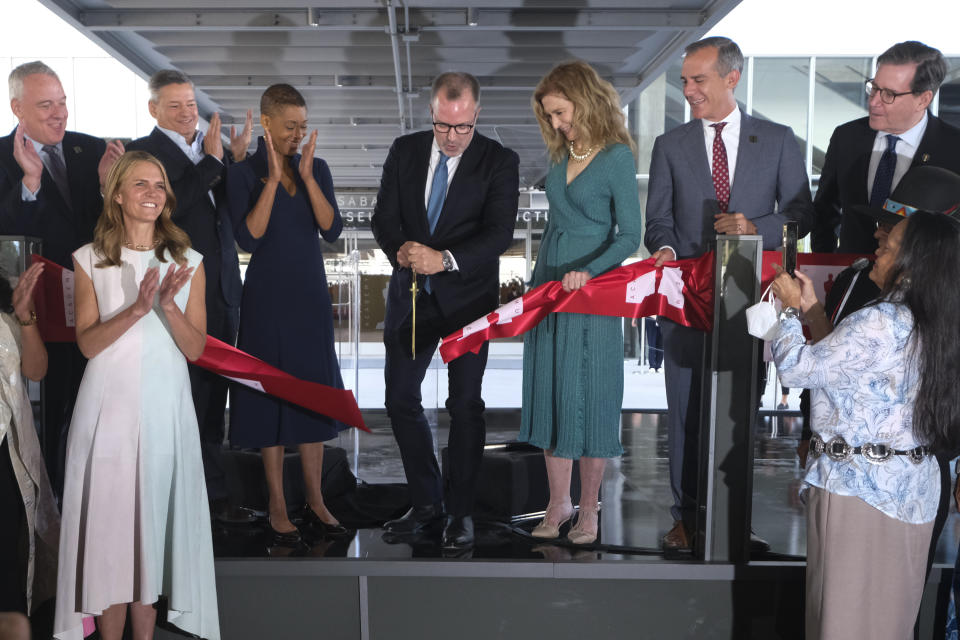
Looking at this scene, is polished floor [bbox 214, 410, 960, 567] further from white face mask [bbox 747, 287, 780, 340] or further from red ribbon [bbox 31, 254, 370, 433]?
white face mask [bbox 747, 287, 780, 340]

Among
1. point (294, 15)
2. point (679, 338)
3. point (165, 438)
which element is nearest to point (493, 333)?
point (679, 338)

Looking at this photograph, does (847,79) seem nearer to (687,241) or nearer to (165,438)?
(687,241)

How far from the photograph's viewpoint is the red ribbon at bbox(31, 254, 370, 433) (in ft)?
9.82

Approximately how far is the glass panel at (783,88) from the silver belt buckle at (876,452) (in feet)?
43.0

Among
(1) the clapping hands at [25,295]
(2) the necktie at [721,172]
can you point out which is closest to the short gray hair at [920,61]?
(2) the necktie at [721,172]

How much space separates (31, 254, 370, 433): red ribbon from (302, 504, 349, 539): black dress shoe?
0.40 metres

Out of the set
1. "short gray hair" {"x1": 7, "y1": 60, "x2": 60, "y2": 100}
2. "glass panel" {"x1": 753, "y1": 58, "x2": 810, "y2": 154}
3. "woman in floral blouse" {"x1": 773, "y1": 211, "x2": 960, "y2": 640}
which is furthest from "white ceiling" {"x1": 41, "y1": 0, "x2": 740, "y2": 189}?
"glass panel" {"x1": 753, "y1": 58, "x2": 810, "y2": 154}

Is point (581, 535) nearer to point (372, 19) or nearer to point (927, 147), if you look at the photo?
point (927, 147)

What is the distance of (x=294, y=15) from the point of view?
6.70m

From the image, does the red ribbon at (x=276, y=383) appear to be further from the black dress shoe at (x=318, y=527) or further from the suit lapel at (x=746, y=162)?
the suit lapel at (x=746, y=162)

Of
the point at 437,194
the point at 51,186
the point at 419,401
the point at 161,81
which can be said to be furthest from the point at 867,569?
the point at 51,186

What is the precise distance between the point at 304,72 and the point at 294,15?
6.35 feet

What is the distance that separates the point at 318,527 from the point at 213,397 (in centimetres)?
70

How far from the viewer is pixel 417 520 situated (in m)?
3.23
